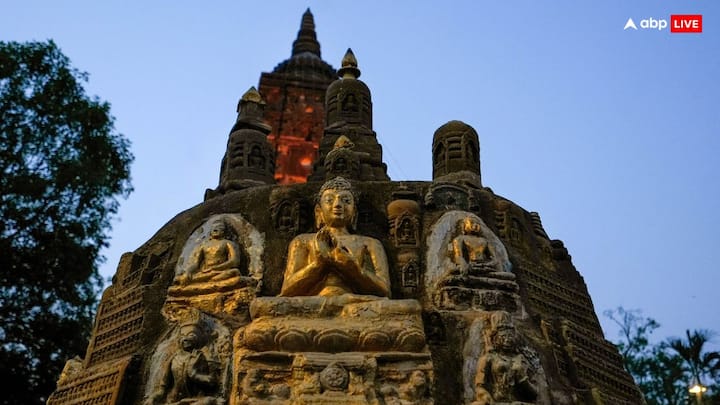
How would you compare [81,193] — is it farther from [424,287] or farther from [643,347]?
[643,347]

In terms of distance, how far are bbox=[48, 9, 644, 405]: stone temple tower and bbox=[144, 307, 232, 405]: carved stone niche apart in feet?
0.04

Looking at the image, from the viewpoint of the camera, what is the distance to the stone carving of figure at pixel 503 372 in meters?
5.52

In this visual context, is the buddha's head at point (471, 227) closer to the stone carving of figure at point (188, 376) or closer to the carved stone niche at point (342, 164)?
the carved stone niche at point (342, 164)

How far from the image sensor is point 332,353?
5566 millimetres

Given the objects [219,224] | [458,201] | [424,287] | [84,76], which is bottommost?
[424,287]

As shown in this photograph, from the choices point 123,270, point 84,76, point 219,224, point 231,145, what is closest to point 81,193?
point 84,76

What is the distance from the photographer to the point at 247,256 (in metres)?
6.77

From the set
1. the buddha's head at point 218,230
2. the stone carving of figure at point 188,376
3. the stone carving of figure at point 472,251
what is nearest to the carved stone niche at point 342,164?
the buddha's head at point 218,230

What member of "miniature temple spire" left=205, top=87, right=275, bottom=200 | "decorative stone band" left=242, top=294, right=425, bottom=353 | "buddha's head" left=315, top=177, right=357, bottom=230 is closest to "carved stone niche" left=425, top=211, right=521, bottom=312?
"decorative stone band" left=242, top=294, right=425, bottom=353

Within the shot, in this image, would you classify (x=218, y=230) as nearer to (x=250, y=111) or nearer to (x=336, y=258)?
(x=336, y=258)

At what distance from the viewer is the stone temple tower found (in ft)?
18.2

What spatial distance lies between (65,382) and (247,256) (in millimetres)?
2292

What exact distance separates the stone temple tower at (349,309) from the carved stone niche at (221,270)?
0.01 m

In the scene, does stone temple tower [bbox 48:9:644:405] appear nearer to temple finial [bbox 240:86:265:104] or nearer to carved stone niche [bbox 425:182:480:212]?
carved stone niche [bbox 425:182:480:212]
